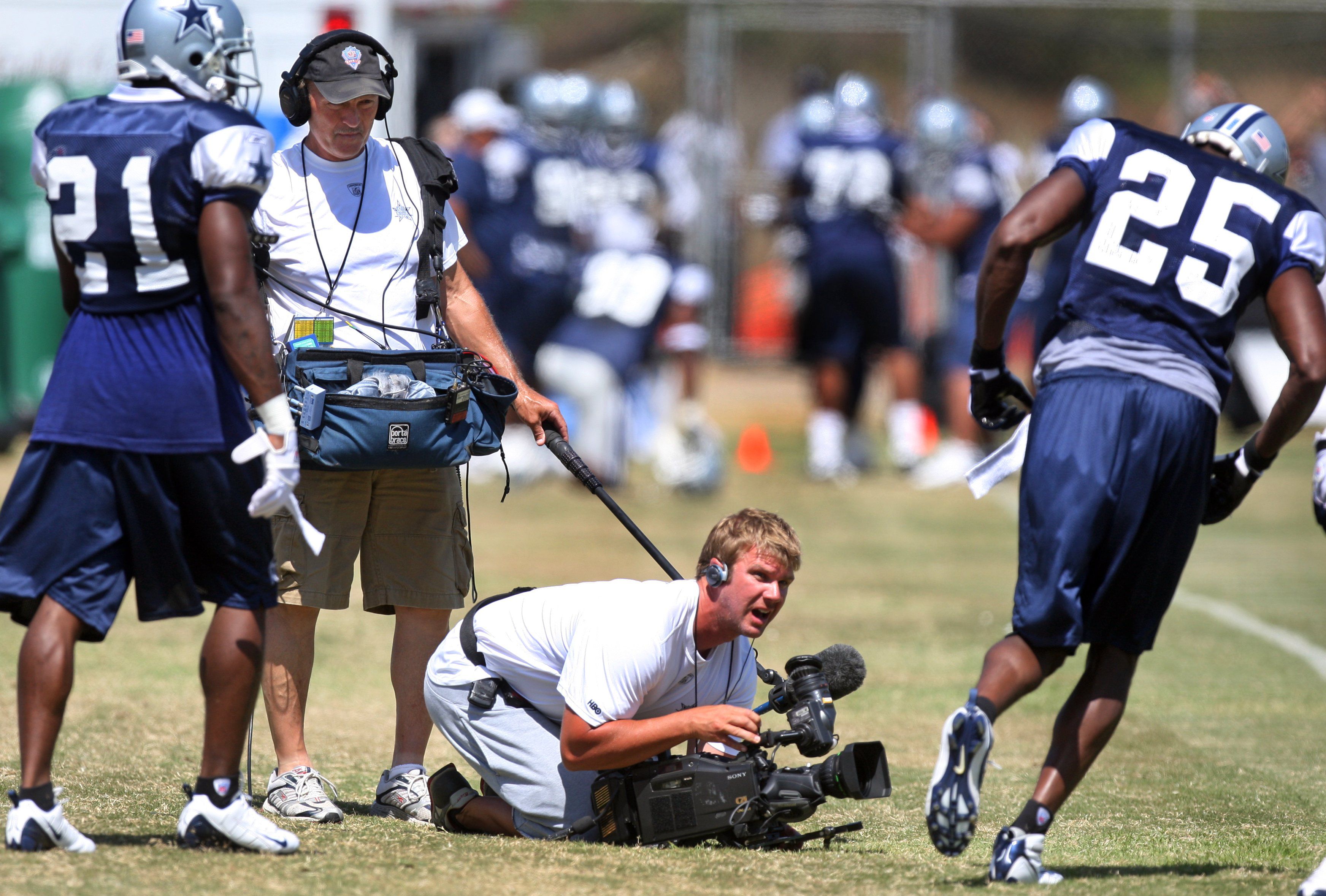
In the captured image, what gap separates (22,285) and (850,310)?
6.47 meters

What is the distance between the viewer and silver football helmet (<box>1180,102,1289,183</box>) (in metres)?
A: 4.38

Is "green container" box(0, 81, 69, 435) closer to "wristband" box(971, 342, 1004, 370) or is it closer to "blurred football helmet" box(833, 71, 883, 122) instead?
"blurred football helmet" box(833, 71, 883, 122)

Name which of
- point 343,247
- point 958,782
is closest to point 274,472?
point 343,247

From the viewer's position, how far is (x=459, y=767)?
5727 millimetres

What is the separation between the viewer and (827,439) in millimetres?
13750

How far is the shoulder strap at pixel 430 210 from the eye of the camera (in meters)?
4.98

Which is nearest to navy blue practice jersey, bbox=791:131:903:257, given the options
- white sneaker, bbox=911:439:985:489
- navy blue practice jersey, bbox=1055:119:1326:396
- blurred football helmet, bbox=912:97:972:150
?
blurred football helmet, bbox=912:97:972:150

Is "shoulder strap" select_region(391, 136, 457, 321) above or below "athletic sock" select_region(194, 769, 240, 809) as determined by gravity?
above

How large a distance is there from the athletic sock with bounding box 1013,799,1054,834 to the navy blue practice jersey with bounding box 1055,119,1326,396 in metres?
1.12

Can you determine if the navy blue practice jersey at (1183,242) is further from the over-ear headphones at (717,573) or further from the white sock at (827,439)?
the white sock at (827,439)

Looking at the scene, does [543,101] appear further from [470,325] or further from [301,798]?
[301,798]

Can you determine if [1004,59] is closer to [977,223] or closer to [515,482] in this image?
[977,223]

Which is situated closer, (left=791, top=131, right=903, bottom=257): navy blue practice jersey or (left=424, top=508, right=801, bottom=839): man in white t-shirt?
(left=424, top=508, right=801, bottom=839): man in white t-shirt

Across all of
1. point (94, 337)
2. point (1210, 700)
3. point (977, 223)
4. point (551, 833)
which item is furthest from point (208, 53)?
point (977, 223)
